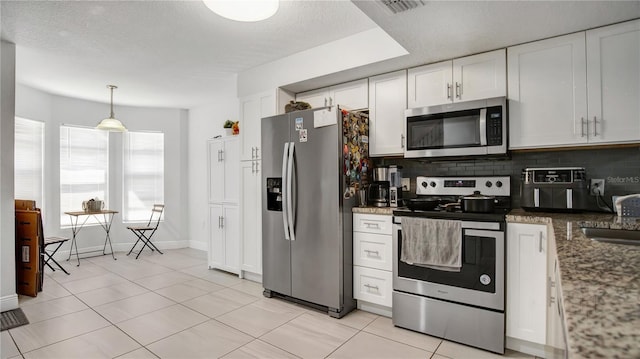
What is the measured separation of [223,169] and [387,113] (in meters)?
2.41

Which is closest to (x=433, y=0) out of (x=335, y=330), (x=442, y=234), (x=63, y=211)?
(x=442, y=234)

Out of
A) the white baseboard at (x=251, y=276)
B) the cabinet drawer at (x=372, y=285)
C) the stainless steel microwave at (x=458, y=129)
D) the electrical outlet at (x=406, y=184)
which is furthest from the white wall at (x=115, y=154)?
the stainless steel microwave at (x=458, y=129)

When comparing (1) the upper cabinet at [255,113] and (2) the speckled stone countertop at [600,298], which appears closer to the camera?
(2) the speckled stone countertop at [600,298]

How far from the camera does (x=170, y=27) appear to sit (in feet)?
9.21

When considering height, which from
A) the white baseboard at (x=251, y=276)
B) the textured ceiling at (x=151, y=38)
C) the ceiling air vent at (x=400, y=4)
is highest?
the textured ceiling at (x=151, y=38)

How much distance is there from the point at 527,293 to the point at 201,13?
3149 mm

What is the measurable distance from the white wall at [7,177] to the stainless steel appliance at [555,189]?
4.52m

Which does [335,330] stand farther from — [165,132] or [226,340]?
[165,132]

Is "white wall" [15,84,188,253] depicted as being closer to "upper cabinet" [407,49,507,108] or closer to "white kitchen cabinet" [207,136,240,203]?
"white kitchen cabinet" [207,136,240,203]

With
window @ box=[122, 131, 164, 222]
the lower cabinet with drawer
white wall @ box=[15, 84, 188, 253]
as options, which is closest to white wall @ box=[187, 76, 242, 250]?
white wall @ box=[15, 84, 188, 253]

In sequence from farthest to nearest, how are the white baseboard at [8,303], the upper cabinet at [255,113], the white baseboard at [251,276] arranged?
1. the white baseboard at [251,276]
2. the upper cabinet at [255,113]
3. the white baseboard at [8,303]

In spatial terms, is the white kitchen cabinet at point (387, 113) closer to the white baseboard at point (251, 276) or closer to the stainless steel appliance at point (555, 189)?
→ the stainless steel appliance at point (555, 189)

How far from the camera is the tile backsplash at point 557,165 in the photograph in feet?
7.71

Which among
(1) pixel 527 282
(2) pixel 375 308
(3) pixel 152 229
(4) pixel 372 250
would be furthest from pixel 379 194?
(3) pixel 152 229
